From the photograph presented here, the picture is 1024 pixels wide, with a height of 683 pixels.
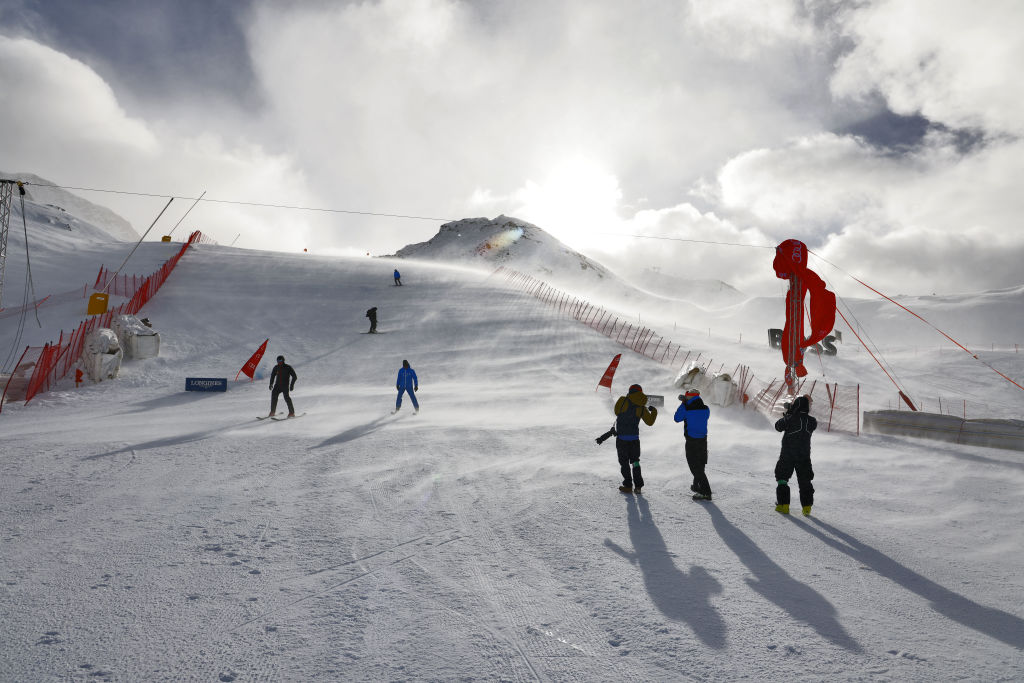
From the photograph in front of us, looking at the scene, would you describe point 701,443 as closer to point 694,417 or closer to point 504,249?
point 694,417

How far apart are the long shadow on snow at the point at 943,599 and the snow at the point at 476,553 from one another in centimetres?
3

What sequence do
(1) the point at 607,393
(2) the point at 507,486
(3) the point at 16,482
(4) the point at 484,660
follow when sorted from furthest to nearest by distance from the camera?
(1) the point at 607,393, (2) the point at 507,486, (3) the point at 16,482, (4) the point at 484,660

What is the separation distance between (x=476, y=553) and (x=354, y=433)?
20.7 feet

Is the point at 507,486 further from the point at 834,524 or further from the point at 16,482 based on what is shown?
the point at 16,482

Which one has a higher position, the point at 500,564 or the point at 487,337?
the point at 487,337

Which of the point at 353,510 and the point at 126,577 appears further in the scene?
the point at 353,510

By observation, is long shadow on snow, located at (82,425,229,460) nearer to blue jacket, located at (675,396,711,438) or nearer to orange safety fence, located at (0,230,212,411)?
orange safety fence, located at (0,230,212,411)

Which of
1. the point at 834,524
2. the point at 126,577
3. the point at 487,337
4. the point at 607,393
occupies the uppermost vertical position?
the point at 487,337

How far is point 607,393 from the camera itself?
675 inches

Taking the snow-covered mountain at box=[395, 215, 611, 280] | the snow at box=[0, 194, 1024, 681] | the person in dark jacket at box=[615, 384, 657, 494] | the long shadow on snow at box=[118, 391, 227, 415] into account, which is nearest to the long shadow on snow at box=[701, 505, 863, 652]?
the snow at box=[0, 194, 1024, 681]

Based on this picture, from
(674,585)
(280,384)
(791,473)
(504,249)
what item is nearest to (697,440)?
(791,473)

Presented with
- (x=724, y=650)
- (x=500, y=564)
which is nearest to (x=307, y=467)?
(x=500, y=564)

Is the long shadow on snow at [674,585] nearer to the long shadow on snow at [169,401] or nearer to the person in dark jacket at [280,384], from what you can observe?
the person in dark jacket at [280,384]

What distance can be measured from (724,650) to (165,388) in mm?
17741
